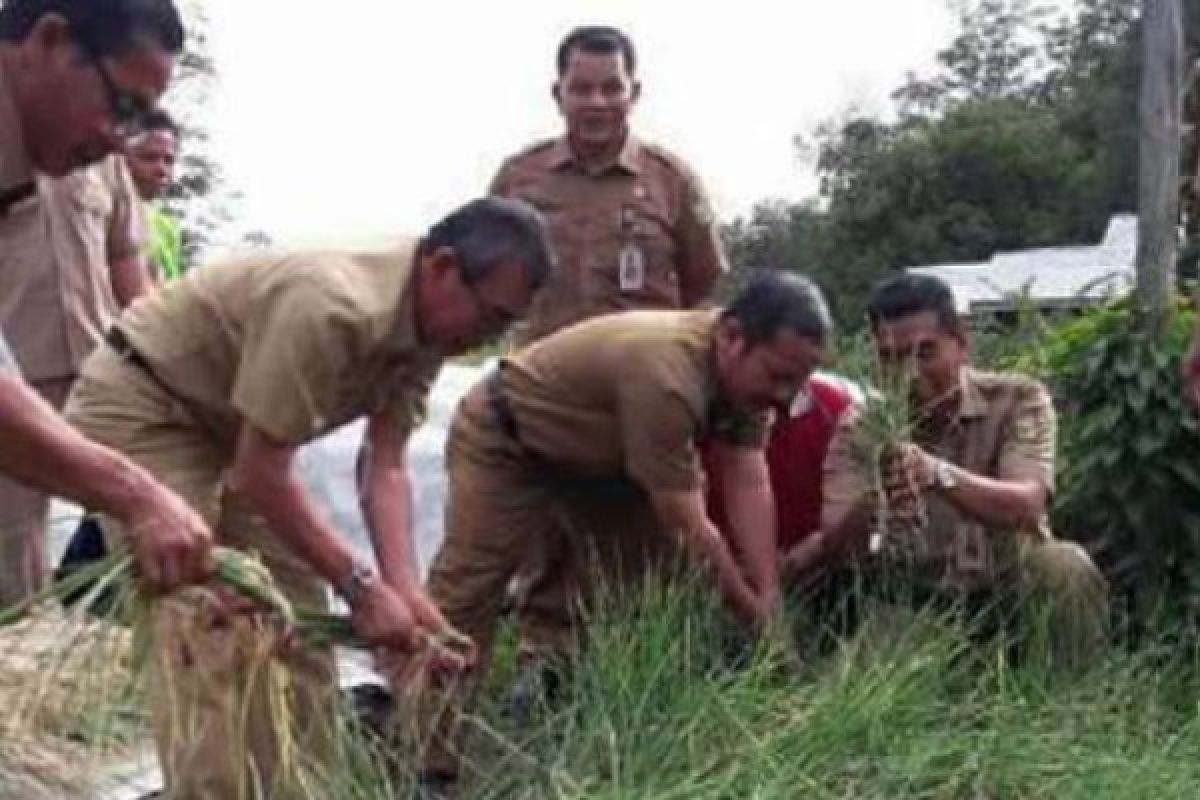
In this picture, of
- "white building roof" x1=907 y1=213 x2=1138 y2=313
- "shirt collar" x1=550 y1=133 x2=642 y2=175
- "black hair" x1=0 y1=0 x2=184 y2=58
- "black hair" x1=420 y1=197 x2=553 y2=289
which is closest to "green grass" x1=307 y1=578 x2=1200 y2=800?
"black hair" x1=420 y1=197 x2=553 y2=289

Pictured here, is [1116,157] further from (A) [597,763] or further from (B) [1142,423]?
(A) [597,763]

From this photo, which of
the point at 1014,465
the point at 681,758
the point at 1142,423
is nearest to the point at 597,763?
the point at 681,758

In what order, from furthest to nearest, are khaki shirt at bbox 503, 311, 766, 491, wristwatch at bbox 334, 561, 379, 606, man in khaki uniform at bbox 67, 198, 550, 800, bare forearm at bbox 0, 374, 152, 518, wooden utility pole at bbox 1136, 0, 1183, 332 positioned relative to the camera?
wooden utility pole at bbox 1136, 0, 1183, 332 < khaki shirt at bbox 503, 311, 766, 491 < wristwatch at bbox 334, 561, 379, 606 < man in khaki uniform at bbox 67, 198, 550, 800 < bare forearm at bbox 0, 374, 152, 518

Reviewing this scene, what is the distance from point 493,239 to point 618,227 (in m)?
1.70

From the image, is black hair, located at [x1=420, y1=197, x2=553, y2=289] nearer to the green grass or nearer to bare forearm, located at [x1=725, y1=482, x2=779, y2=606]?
the green grass

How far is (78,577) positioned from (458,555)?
2105mm

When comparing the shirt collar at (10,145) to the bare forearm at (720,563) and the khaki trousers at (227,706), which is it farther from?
the bare forearm at (720,563)

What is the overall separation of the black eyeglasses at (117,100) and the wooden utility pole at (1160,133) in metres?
5.24

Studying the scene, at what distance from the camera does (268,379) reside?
373 centimetres

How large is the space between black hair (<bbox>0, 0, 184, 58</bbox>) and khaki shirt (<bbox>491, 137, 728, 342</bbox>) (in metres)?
2.32

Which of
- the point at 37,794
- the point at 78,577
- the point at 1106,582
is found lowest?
the point at 1106,582

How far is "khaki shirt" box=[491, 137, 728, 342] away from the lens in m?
5.49

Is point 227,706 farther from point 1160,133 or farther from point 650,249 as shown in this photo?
point 1160,133

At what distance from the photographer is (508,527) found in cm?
510
